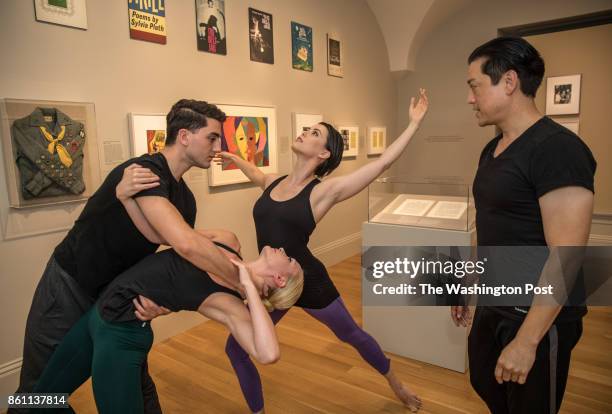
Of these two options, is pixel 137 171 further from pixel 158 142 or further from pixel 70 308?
pixel 158 142

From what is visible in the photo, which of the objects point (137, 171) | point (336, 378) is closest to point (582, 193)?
point (137, 171)

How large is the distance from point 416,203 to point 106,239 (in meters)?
2.47

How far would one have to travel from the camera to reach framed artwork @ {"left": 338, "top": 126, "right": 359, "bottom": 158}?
647cm

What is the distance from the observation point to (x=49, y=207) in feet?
10.5

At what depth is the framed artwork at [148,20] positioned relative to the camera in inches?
142

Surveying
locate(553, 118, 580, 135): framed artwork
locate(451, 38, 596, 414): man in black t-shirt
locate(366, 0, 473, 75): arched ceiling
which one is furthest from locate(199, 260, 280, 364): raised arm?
locate(553, 118, 580, 135): framed artwork

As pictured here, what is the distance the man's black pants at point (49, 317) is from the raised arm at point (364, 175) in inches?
51.3

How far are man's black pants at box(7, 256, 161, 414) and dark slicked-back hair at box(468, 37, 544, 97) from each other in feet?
6.68

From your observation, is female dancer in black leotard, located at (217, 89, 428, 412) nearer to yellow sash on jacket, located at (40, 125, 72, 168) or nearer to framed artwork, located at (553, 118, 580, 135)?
yellow sash on jacket, located at (40, 125, 72, 168)

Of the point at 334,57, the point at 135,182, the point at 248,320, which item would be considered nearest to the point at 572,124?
the point at 334,57

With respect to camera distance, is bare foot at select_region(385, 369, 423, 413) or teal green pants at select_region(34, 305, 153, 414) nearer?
teal green pants at select_region(34, 305, 153, 414)

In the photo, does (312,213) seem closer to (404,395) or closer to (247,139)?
(404,395)

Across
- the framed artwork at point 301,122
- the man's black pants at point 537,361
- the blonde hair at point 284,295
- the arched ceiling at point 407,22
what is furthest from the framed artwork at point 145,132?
the arched ceiling at point 407,22

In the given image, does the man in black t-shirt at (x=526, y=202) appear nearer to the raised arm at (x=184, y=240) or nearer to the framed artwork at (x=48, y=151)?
the raised arm at (x=184, y=240)
